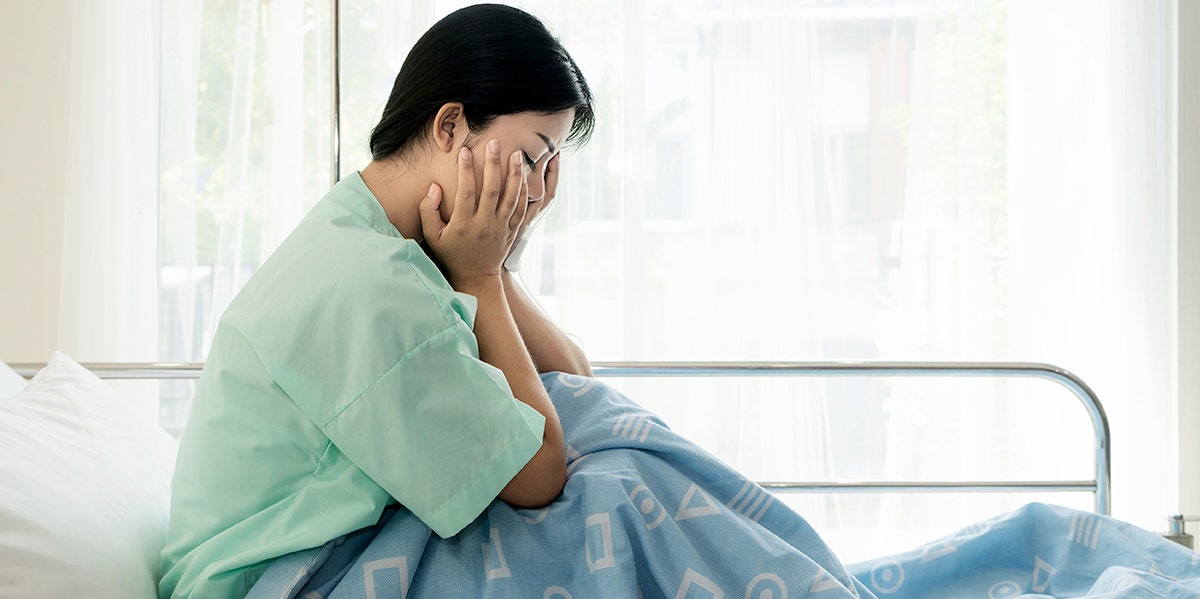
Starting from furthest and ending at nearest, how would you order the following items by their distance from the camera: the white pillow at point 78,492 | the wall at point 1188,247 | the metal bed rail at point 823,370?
the wall at point 1188,247, the metal bed rail at point 823,370, the white pillow at point 78,492

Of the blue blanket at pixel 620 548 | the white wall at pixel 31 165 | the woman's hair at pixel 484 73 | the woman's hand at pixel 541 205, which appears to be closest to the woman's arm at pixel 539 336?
the woman's hand at pixel 541 205

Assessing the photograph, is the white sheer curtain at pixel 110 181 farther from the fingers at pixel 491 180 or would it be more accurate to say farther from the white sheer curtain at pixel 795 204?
the fingers at pixel 491 180

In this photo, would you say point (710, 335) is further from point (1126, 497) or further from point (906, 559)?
point (906, 559)

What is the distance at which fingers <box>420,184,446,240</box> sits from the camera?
43.6 inches

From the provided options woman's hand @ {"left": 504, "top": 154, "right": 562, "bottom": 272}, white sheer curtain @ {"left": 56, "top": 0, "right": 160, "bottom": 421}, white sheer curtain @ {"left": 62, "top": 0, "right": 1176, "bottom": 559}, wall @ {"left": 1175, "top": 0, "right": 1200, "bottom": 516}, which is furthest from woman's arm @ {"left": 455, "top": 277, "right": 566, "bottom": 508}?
wall @ {"left": 1175, "top": 0, "right": 1200, "bottom": 516}

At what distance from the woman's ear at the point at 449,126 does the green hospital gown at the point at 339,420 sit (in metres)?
0.16

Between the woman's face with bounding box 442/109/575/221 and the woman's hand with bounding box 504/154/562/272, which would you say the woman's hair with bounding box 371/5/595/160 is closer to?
the woman's face with bounding box 442/109/575/221

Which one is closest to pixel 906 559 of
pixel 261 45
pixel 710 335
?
pixel 710 335

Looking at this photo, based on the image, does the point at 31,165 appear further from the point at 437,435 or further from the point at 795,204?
the point at 437,435

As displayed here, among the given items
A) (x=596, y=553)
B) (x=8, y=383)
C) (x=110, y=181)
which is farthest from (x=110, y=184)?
(x=596, y=553)

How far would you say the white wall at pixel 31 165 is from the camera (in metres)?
2.65

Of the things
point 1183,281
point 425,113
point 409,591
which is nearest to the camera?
point 409,591

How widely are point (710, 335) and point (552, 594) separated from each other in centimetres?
176

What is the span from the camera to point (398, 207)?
3.68 feet
